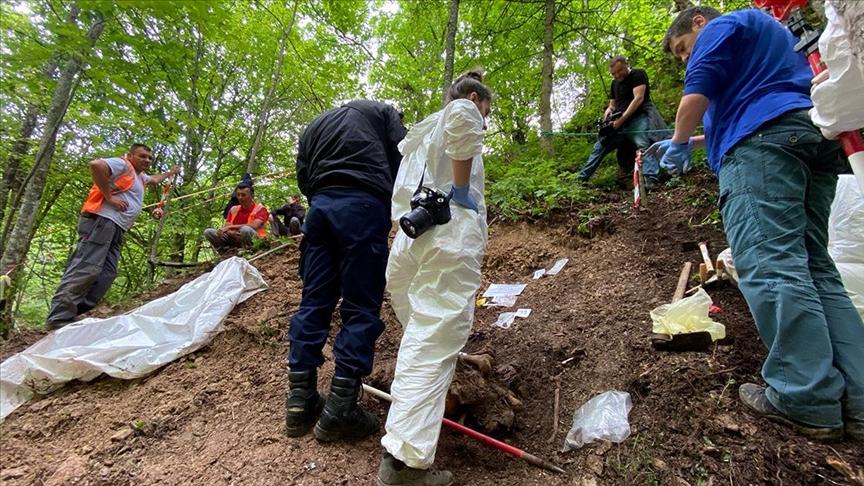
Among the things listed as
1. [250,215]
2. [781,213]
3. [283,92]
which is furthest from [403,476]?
[283,92]

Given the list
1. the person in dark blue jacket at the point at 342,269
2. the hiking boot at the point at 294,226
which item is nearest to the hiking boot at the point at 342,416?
the person in dark blue jacket at the point at 342,269

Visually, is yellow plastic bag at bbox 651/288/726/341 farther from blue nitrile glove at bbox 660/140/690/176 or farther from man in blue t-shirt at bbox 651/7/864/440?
blue nitrile glove at bbox 660/140/690/176

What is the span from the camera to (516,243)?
169 inches

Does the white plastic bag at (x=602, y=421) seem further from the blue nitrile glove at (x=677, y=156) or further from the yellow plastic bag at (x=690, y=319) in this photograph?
the blue nitrile glove at (x=677, y=156)

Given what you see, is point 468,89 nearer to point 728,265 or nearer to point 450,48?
point 728,265

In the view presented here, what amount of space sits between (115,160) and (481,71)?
11.8ft

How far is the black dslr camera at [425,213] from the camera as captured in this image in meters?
1.68

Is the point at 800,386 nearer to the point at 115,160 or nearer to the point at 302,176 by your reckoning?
the point at 302,176

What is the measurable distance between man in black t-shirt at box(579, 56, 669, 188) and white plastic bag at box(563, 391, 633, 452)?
11.4 ft

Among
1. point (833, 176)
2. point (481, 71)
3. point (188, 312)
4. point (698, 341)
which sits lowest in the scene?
point (698, 341)

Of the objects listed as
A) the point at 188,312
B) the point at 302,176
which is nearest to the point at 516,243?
the point at 302,176

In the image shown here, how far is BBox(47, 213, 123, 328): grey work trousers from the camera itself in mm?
3326

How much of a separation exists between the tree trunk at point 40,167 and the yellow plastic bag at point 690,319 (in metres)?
4.79

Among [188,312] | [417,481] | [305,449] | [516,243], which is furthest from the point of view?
[516,243]
